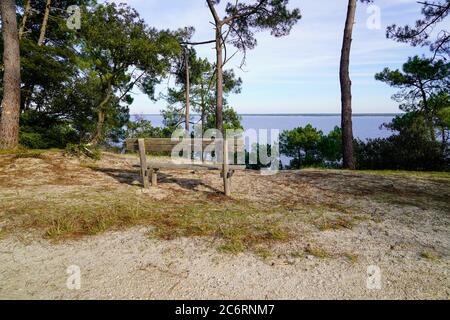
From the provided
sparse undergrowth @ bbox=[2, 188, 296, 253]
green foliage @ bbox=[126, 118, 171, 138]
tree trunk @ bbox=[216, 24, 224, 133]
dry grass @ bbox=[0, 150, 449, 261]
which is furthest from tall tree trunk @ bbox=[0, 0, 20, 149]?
green foliage @ bbox=[126, 118, 171, 138]

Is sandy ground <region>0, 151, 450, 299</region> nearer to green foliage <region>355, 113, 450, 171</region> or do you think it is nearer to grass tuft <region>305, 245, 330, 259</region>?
grass tuft <region>305, 245, 330, 259</region>

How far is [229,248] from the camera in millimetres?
3057

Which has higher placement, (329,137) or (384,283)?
(329,137)

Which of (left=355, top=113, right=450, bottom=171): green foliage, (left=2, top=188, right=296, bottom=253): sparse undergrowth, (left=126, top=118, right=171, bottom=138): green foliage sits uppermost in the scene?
(left=126, top=118, right=171, bottom=138): green foliage

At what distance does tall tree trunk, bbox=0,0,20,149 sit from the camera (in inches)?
298

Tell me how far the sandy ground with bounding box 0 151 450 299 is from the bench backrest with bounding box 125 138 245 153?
1.82 metres

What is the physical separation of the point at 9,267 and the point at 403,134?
42.0ft

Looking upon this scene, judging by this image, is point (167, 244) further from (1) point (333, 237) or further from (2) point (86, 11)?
(2) point (86, 11)

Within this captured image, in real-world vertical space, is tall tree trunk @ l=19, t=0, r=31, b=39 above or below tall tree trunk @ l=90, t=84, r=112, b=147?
above

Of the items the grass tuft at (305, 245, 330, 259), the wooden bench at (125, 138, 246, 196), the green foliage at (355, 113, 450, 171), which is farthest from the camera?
the green foliage at (355, 113, 450, 171)

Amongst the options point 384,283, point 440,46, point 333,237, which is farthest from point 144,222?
point 440,46

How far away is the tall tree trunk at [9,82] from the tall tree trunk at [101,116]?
7673 mm

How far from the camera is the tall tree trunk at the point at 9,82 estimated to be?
757 centimetres

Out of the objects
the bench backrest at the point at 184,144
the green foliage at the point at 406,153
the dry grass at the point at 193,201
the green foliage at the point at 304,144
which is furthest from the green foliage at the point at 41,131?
the green foliage at the point at 304,144
